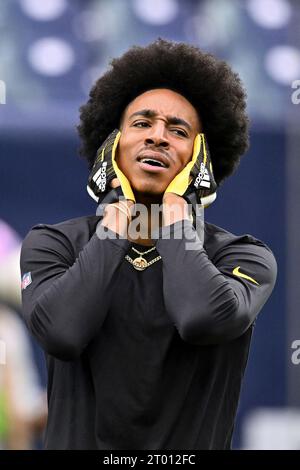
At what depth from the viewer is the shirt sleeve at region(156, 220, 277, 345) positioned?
8.20 feet

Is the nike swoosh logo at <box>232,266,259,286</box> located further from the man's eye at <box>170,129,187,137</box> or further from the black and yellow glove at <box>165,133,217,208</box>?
the man's eye at <box>170,129,187,137</box>

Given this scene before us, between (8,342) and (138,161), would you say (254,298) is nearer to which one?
(138,161)

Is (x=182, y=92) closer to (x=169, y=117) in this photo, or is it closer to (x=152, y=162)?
(x=169, y=117)

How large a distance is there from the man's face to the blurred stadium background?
8.30 ft

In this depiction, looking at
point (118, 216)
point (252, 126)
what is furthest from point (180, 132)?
point (252, 126)

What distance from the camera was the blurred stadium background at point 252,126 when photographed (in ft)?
19.9

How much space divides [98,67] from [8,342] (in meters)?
2.48

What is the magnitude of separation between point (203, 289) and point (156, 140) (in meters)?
0.51

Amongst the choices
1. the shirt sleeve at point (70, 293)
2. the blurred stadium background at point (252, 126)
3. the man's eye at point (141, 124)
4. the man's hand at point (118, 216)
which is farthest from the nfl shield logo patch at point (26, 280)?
the blurred stadium background at point (252, 126)

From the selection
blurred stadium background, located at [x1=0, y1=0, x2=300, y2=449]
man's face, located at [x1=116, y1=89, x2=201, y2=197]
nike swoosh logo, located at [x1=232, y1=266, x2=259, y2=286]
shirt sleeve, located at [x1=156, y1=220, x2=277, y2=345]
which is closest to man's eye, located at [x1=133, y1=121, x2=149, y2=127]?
man's face, located at [x1=116, y1=89, x2=201, y2=197]

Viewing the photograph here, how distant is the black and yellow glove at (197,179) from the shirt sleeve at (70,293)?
10.4 inches

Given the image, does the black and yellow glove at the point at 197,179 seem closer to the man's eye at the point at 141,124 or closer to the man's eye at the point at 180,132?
the man's eye at the point at 180,132

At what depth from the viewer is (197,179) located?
285cm

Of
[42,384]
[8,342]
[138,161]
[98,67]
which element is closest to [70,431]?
[138,161]
